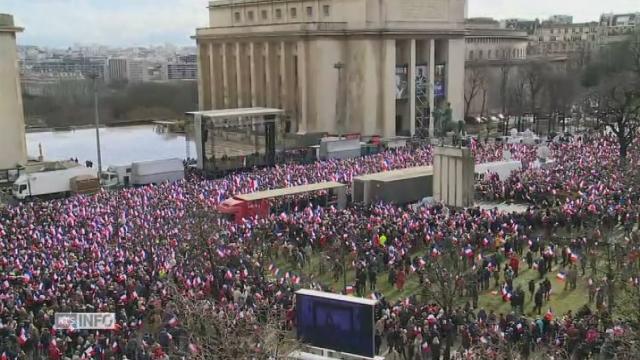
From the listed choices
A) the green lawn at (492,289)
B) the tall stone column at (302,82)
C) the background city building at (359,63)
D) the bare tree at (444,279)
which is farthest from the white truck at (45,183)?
the background city building at (359,63)

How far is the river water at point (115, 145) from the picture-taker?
61209 millimetres

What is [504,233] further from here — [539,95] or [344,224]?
[539,95]

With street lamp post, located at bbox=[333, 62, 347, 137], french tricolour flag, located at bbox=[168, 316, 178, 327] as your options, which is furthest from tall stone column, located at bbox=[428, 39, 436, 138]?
french tricolour flag, located at bbox=[168, 316, 178, 327]

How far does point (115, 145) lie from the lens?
71938mm

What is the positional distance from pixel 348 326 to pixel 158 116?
95.5 meters

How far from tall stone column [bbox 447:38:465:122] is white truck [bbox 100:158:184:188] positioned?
1187 inches

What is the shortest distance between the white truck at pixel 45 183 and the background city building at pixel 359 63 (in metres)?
24.4

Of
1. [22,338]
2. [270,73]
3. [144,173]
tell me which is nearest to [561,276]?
[22,338]

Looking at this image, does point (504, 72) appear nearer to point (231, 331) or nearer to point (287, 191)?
point (287, 191)

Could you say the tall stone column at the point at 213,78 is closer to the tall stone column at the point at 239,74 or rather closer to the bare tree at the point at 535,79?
the tall stone column at the point at 239,74

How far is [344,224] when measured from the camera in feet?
86.9

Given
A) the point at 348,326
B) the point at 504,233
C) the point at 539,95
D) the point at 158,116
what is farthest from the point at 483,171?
the point at 158,116

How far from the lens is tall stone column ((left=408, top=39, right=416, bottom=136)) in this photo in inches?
2361

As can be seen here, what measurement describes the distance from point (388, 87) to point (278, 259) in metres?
35.6
